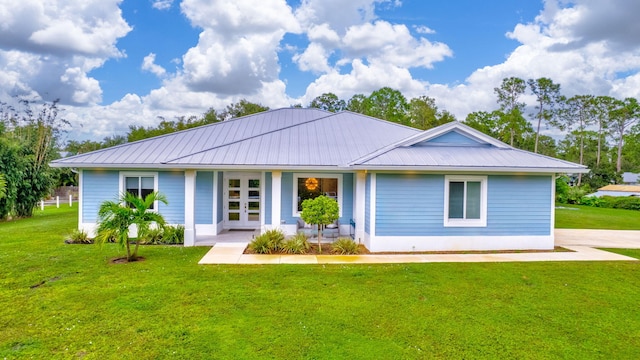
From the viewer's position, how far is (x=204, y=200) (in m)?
12.4

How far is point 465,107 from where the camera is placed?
128 feet

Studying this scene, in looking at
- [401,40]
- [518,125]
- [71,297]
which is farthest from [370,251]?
[518,125]

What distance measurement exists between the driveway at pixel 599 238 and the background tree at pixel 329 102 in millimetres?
27813

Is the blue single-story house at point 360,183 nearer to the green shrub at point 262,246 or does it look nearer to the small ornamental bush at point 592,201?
the green shrub at point 262,246

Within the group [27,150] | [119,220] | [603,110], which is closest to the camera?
[119,220]

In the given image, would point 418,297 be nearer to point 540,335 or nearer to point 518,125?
point 540,335

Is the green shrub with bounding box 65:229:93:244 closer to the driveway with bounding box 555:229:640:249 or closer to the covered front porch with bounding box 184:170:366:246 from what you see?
the covered front porch with bounding box 184:170:366:246

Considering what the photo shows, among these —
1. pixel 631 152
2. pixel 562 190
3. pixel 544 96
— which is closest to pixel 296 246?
pixel 562 190

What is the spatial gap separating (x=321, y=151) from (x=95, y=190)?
7940 millimetres

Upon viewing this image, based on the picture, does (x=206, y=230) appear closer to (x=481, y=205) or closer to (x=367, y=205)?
(x=367, y=205)

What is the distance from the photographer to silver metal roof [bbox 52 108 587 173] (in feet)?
32.9

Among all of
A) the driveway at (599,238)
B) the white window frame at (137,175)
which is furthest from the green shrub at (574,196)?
the white window frame at (137,175)

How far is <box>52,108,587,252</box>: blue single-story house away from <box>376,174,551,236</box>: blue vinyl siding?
0.10 ft

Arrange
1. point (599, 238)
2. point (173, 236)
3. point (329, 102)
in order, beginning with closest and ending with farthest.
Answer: point (173, 236) < point (599, 238) < point (329, 102)
